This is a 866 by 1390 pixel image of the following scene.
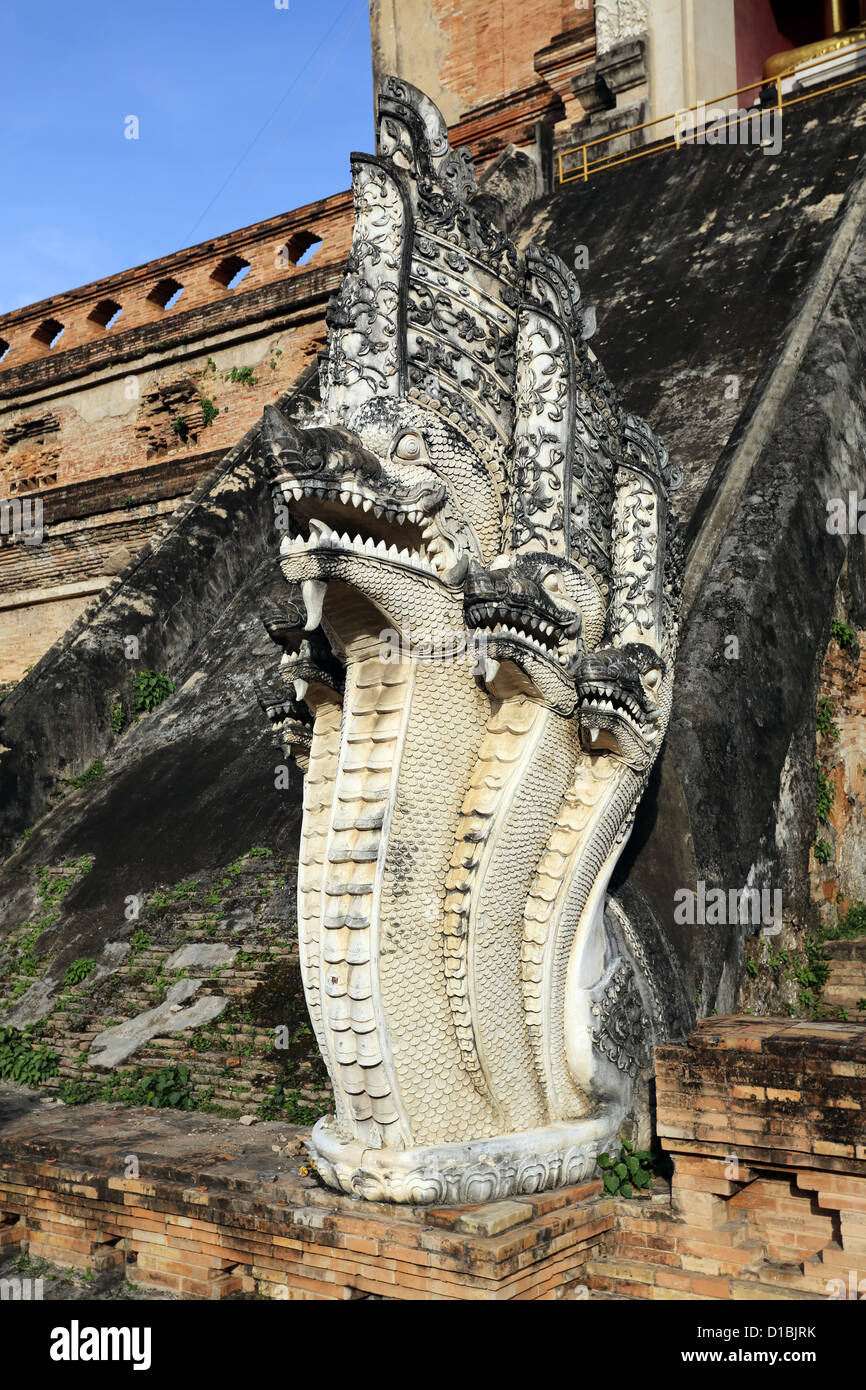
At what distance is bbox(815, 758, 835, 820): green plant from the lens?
548cm

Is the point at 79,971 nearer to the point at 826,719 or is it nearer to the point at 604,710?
the point at 604,710

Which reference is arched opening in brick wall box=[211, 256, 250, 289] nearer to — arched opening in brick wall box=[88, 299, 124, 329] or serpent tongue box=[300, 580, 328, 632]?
arched opening in brick wall box=[88, 299, 124, 329]

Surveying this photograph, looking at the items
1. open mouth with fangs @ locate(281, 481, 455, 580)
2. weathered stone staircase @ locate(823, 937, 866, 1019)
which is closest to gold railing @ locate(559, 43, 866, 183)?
weathered stone staircase @ locate(823, 937, 866, 1019)

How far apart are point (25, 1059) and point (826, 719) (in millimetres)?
3655

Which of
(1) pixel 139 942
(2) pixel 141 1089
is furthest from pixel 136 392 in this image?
(2) pixel 141 1089

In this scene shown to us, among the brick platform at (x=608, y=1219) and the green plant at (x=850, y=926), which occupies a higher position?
the green plant at (x=850, y=926)

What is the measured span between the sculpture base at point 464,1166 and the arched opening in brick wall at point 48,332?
11832 millimetres

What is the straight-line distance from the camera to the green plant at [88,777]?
24.4 ft

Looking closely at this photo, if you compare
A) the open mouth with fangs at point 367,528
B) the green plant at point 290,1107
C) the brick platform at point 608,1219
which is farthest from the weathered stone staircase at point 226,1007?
the open mouth with fangs at point 367,528

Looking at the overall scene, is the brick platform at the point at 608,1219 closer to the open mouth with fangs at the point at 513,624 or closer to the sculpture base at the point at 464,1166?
the sculpture base at the point at 464,1166

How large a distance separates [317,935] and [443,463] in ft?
4.49

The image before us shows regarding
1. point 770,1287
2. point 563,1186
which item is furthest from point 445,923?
point 770,1287
